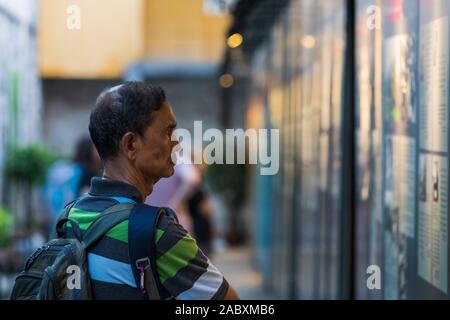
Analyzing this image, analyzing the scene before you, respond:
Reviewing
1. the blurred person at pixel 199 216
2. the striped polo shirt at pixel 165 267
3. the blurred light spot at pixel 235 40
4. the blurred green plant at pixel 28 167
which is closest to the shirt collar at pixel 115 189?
the striped polo shirt at pixel 165 267

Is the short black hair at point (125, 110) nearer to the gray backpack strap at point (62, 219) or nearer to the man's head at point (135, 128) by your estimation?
the man's head at point (135, 128)

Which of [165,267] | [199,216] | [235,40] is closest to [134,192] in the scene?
[165,267]

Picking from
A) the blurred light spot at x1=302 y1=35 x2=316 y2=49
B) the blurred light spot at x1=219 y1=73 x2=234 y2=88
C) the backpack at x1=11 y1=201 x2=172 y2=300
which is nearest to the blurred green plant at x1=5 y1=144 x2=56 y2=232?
the blurred light spot at x1=219 y1=73 x2=234 y2=88

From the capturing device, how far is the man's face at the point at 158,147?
2703mm

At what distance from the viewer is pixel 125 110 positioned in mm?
2680

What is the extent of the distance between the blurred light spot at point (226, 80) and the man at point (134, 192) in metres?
16.0

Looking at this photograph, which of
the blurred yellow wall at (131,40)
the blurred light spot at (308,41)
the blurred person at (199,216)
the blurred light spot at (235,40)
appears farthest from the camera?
the blurred yellow wall at (131,40)

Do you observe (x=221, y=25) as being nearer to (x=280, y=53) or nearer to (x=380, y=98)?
(x=280, y=53)

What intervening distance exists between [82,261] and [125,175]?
0.24m

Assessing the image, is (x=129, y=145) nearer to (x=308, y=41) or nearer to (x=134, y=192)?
(x=134, y=192)

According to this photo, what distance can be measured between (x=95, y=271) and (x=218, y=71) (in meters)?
17.7

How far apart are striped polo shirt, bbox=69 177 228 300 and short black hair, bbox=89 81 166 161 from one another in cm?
23

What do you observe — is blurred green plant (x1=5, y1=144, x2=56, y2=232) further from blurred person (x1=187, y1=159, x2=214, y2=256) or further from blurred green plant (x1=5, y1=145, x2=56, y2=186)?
blurred person (x1=187, y1=159, x2=214, y2=256)

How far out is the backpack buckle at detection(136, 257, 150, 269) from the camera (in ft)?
8.29
